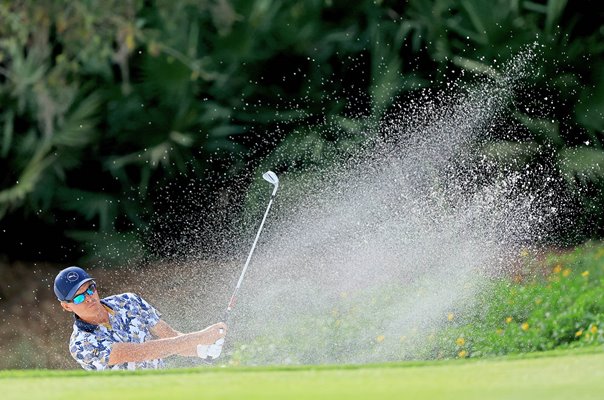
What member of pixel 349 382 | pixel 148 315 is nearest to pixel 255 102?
pixel 148 315

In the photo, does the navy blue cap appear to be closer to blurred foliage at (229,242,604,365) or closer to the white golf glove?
the white golf glove

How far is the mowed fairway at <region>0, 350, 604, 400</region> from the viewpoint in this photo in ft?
15.8

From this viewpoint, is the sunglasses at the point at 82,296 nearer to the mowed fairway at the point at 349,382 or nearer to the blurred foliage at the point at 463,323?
the mowed fairway at the point at 349,382

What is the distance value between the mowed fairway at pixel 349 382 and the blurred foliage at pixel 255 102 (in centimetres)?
575

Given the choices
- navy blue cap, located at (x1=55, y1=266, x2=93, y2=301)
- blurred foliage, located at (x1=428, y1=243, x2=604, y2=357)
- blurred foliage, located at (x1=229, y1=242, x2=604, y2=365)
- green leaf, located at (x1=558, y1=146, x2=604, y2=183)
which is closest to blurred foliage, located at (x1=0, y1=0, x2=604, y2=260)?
green leaf, located at (x1=558, y1=146, x2=604, y2=183)

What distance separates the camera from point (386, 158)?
1142 centimetres

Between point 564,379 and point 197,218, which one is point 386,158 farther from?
point 564,379

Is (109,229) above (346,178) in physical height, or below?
below

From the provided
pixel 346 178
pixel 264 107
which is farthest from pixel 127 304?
pixel 264 107

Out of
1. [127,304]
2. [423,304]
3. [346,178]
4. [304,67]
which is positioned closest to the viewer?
[127,304]

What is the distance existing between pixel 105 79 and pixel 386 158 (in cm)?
272

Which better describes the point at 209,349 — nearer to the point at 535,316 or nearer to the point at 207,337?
the point at 207,337

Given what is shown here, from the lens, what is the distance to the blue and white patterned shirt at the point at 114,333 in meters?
6.99

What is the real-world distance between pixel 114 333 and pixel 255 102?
5295 millimetres
